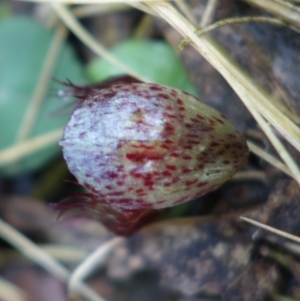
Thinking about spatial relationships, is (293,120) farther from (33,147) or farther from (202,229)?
(33,147)

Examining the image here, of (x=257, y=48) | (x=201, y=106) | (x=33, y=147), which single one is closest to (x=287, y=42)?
(x=257, y=48)

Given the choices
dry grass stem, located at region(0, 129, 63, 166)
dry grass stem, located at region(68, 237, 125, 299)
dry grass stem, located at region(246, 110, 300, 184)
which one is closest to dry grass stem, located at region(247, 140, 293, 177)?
dry grass stem, located at region(246, 110, 300, 184)

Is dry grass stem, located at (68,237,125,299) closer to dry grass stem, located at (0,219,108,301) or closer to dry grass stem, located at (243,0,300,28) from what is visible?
dry grass stem, located at (0,219,108,301)

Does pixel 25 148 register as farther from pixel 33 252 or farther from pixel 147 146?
pixel 147 146

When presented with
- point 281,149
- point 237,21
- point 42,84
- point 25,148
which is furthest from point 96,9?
point 281,149

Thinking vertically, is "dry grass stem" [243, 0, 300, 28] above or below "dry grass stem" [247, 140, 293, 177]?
above
